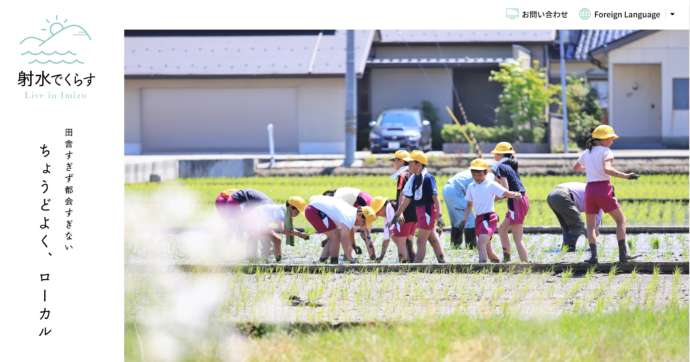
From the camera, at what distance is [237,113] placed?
32.9m

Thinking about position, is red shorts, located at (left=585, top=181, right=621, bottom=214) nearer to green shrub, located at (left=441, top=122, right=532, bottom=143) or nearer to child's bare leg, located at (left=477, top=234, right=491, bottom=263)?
child's bare leg, located at (left=477, top=234, right=491, bottom=263)

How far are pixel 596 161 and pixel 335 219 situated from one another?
232 centimetres

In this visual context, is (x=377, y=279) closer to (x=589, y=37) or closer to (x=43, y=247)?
(x=43, y=247)

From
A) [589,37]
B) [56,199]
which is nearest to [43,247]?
[56,199]

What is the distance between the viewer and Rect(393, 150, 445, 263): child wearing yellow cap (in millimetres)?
10945

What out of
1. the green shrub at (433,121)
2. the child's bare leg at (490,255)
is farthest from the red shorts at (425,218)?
the green shrub at (433,121)

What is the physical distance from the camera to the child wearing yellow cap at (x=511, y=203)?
10.9 meters

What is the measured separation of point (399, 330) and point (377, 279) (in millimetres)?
2646

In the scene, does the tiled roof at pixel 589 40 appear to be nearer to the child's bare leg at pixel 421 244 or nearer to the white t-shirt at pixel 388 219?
the white t-shirt at pixel 388 219

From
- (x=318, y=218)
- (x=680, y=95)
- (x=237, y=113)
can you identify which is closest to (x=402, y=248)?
(x=318, y=218)

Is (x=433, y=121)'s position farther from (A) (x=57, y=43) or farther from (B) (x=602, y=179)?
(A) (x=57, y=43)

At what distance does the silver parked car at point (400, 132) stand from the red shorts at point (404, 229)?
18.6m

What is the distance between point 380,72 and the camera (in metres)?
35.8

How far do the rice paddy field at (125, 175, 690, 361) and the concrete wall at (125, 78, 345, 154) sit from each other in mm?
19927
